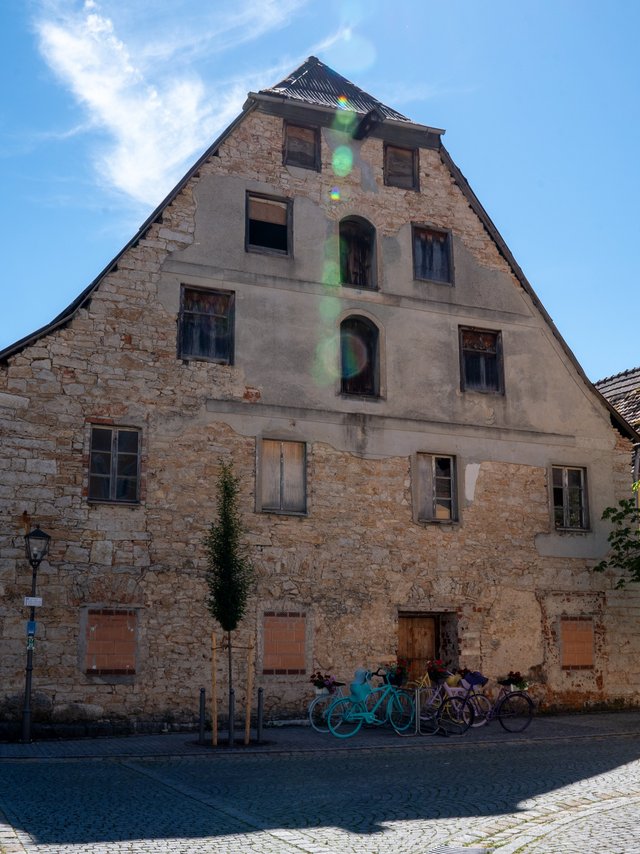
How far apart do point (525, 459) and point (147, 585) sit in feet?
27.1

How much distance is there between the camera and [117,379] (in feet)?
56.1

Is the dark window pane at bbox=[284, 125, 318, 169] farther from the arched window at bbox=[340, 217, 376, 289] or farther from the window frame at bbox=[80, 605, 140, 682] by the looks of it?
the window frame at bbox=[80, 605, 140, 682]

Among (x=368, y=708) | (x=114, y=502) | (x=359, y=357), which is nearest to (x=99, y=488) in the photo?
(x=114, y=502)

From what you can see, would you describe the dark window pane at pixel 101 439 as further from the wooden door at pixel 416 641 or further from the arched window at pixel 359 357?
the wooden door at pixel 416 641

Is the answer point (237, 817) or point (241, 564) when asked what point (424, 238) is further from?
point (237, 817)

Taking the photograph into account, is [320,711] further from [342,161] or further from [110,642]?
[342,161]

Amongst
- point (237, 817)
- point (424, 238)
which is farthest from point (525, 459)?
point (237, 817)

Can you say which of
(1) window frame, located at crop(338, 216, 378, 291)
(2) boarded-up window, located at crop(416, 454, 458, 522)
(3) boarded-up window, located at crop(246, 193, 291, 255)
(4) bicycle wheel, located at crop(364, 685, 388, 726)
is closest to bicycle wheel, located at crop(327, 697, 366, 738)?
(4) bicycle wheel, located at crop(364, 685, 388, 726)

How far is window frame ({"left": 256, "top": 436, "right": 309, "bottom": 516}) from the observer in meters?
17.8

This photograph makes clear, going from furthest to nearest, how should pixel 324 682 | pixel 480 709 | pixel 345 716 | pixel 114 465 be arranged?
pixel 114 465, pixel 480 709, pixel 324 682, pixel 345 716

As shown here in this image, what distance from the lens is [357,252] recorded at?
66.4 feet

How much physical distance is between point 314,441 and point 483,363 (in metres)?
4.43

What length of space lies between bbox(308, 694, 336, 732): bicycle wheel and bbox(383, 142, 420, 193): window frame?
1035 cm

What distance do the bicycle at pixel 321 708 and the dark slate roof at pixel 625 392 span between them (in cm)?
1119
